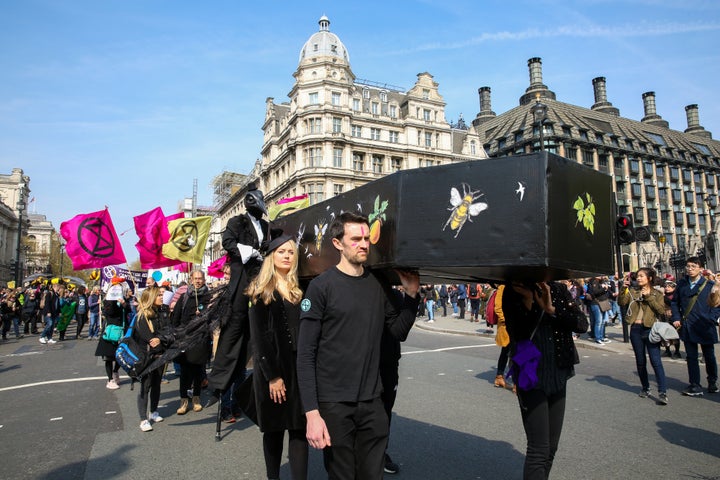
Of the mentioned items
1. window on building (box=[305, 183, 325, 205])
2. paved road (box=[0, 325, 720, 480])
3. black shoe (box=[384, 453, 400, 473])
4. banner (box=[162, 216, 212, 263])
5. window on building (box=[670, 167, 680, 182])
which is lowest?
paved road (box=[0, 325, 720, 480])

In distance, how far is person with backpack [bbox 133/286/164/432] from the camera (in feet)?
20.0

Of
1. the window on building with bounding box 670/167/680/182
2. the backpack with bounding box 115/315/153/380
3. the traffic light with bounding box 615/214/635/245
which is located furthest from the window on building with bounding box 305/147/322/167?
the window on building with bounding box 670/167/680/182

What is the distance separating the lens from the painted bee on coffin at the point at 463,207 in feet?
9.11

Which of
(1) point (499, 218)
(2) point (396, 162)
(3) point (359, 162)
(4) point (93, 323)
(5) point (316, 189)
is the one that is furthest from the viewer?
(2) point (396, 162)

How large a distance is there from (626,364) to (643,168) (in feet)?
253

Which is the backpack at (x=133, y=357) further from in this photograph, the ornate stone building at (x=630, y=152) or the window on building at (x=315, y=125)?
the ornate stone building at (x=630, y=152)

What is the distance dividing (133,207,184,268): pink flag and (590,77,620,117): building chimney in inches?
3518

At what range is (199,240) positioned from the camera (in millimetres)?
9680

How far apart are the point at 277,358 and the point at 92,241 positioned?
1042 cm

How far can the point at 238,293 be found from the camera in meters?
5.46

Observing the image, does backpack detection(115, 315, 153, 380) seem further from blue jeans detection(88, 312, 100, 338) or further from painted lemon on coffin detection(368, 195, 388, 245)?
blue jeans detection(88, 312, 100, 338)

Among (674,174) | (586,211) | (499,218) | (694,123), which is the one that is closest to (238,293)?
(499,218)

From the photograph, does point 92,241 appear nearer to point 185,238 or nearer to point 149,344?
point 185,238

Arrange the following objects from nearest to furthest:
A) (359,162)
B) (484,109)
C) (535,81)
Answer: (359,162), (535,81), (484,109)
